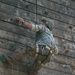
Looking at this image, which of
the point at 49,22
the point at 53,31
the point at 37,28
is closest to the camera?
the point at 37,28

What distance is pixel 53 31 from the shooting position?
36.8 feet

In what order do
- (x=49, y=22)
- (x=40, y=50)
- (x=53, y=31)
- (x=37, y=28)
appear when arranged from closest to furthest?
(x=40, y=50), (x=37, y=28), (x=49, y=22), (x=53, y=31)

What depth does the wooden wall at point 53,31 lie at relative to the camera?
10156 mm

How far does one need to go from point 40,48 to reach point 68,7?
2.46 metres

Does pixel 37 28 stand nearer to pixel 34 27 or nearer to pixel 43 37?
pixel 34 27

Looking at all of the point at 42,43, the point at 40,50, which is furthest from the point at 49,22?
the point at 40,50

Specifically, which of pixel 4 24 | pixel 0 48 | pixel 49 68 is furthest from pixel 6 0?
pixel 49 68

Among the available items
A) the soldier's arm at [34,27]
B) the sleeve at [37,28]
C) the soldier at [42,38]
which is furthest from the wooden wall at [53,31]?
the sleeve at [37,28]

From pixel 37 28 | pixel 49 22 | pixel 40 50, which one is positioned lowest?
pixel 40 50

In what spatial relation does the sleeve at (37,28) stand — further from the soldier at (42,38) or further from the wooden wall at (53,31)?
the wooden wall at (53,31)

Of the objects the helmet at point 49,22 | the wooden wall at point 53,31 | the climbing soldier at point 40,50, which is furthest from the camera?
the helmet at point 49,22

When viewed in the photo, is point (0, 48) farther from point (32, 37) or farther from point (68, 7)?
point (68, 7)

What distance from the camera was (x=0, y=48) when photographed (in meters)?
9.91

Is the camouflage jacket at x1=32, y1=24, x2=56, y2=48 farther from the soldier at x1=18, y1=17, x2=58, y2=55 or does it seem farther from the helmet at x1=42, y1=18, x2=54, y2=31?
the helmet at x1=42, y1=18, x2=54, y2=31
